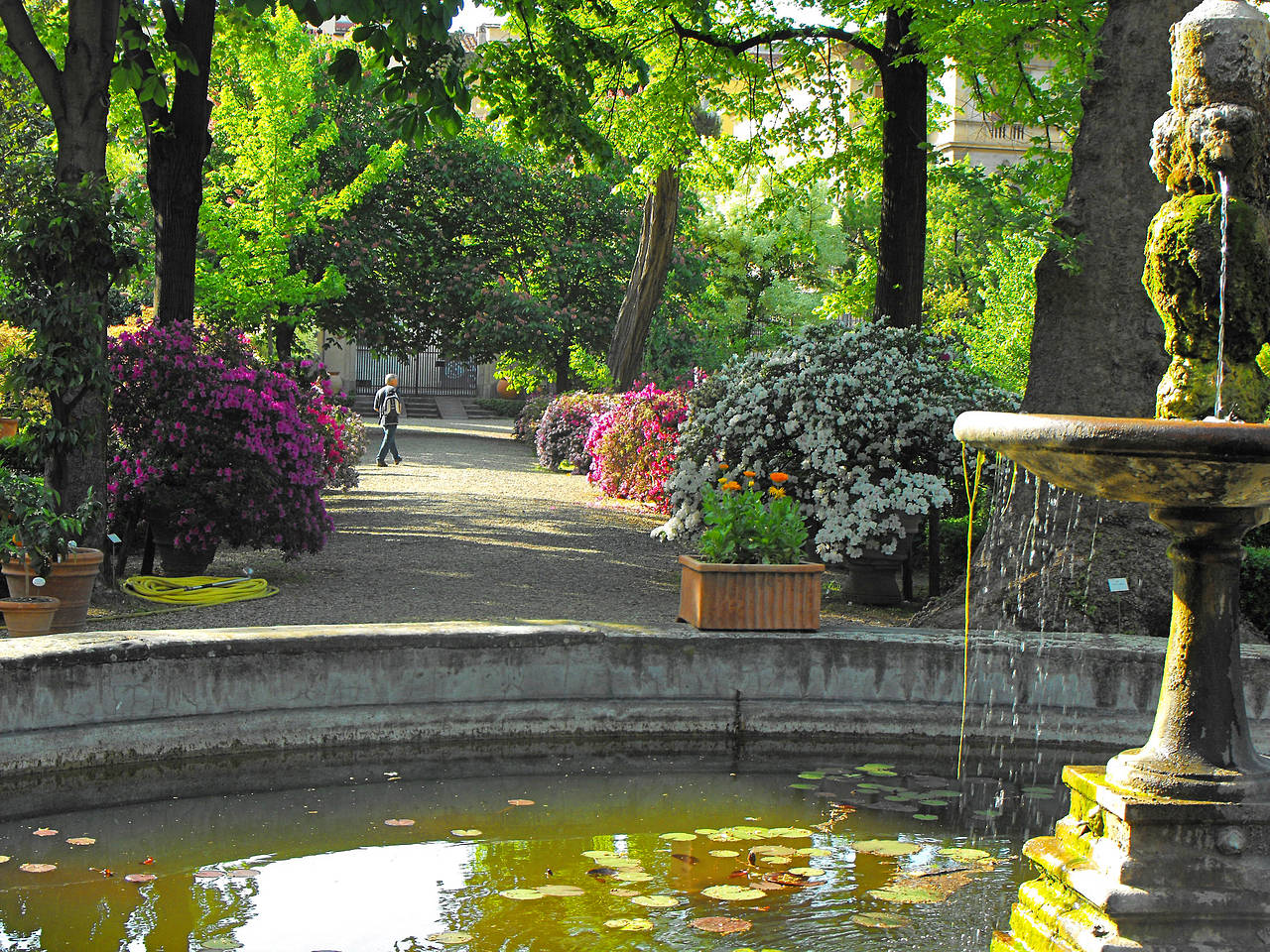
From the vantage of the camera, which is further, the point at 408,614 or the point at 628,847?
the point at 408,614

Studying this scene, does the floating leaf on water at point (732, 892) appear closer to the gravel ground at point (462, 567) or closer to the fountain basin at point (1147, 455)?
the fountain basin at point (1147, 455)

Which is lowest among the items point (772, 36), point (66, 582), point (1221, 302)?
point (66, 582)

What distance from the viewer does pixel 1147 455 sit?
11.1 feet

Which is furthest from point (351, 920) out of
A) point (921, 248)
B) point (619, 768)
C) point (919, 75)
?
point (919, 75)

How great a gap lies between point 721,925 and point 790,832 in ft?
3.50

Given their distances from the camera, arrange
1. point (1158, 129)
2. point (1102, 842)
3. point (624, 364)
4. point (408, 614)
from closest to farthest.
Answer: point (1102, 842)
point (1158, 129)
point (408, 614)
point (624, 364)

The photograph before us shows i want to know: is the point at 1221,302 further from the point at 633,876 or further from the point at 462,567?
the point at 462,567

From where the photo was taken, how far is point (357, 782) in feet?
18.4

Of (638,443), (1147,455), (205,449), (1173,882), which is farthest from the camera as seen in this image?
(638,443)

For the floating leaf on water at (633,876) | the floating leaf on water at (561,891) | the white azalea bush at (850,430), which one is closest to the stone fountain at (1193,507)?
the floating leaf on water at (633,876)

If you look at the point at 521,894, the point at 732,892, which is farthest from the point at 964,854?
the point at 521,894

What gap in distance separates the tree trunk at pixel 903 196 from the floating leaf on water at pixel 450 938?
27.8 feet

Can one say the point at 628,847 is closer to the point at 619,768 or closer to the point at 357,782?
the point at 619,768

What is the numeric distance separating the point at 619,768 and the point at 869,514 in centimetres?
404
